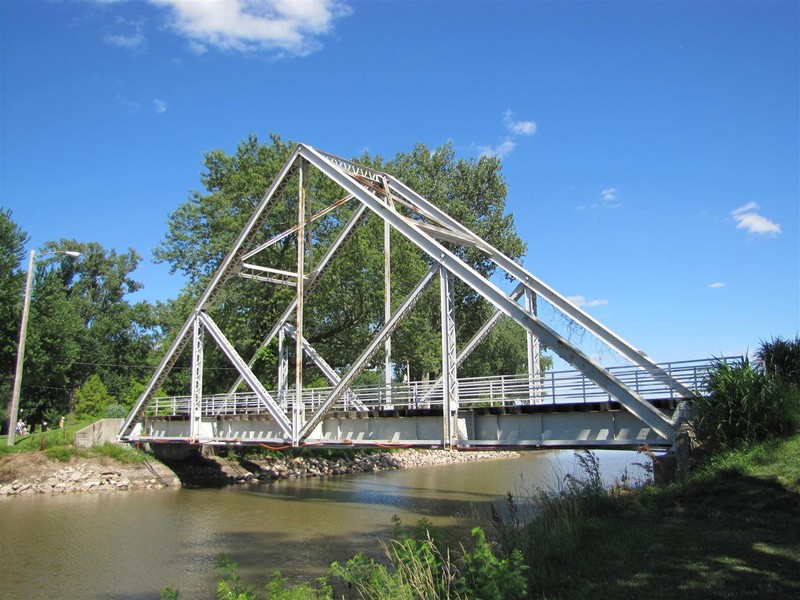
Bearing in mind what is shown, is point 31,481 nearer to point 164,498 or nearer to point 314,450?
point 164,498

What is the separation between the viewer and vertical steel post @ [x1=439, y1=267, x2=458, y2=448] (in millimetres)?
19281

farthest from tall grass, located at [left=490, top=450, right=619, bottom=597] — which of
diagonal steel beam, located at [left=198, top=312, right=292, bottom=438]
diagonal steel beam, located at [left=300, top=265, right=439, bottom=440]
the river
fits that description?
diagonal steel beam, located at [left=198, top=312, right=292, bottom=438]

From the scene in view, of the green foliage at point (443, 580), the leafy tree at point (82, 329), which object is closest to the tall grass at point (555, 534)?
the green foliage at point (443, 580)

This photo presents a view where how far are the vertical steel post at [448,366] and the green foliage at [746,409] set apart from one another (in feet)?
23.7

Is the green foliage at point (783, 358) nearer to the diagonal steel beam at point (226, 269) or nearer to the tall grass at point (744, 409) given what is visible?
the tall grass at point (744, 409)

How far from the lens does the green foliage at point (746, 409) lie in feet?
43.9

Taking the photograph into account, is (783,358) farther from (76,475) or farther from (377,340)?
(76,475)

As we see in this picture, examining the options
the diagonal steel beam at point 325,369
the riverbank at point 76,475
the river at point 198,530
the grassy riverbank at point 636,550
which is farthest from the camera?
the riverbank at point 76,475

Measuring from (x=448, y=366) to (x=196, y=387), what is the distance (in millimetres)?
15763

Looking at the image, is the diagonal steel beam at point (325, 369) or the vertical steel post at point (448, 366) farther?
the diagonal steel beam at point (325, 369)

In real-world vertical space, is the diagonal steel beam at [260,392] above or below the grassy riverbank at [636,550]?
above

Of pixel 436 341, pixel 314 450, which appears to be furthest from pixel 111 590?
pixel 436 341

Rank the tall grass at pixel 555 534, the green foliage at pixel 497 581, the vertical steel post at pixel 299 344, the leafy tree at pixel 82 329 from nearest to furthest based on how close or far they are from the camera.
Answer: the green foliage at pixel 497 581 < the tall grass at pixel 555 534 < the vertical steel post at pixel 299 344 < the leafy tree at pixel 82 329

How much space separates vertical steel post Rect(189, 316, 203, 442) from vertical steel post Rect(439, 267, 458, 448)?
14.8 metres
